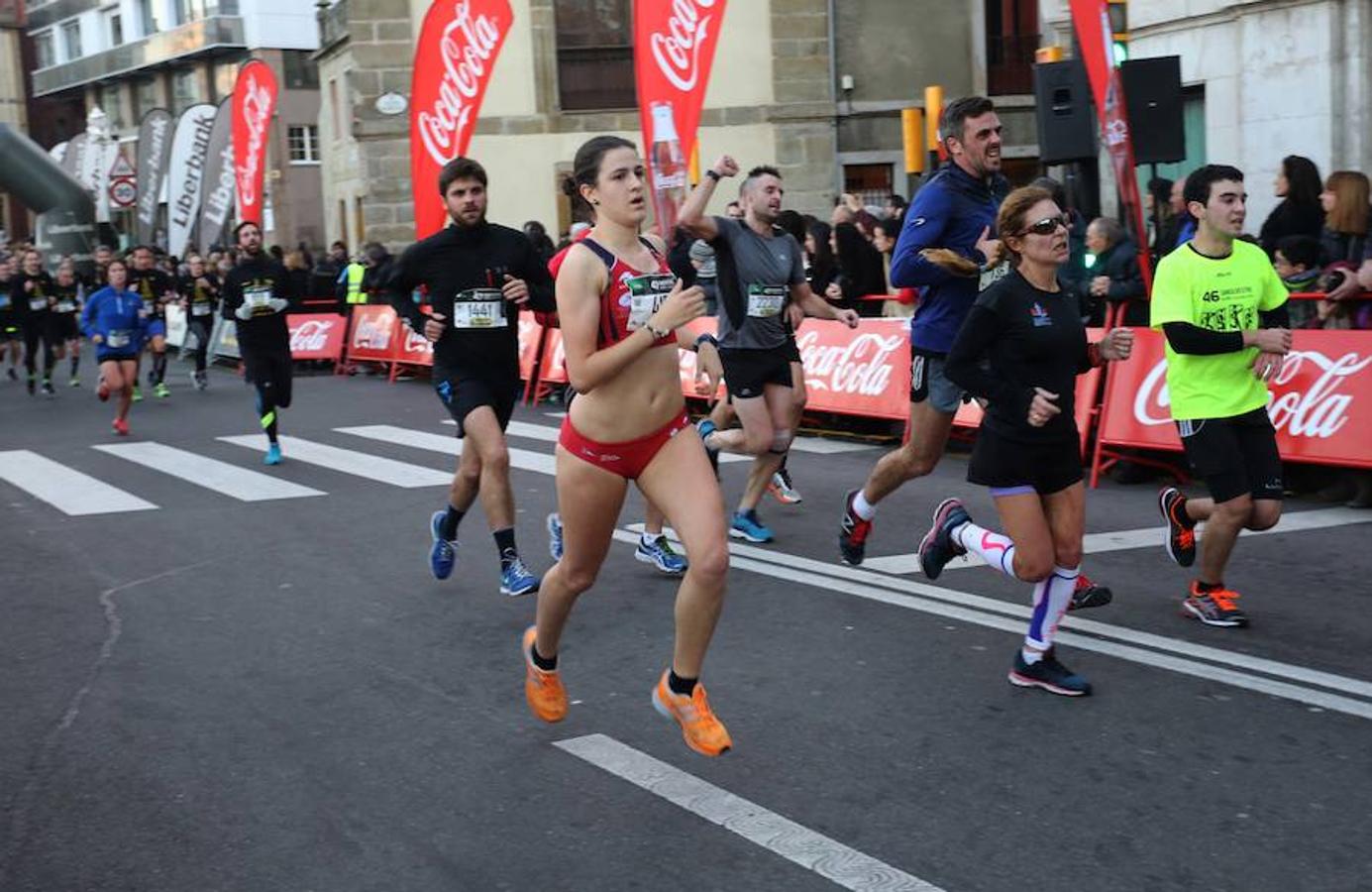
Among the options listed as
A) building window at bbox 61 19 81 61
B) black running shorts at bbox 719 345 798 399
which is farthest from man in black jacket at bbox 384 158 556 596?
building window at bbox 61 19 81 61

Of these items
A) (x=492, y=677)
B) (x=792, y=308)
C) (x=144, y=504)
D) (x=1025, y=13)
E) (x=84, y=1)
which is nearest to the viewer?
(x=492, y=677)

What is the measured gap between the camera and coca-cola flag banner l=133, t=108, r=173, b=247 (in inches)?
1455

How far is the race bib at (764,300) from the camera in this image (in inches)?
346

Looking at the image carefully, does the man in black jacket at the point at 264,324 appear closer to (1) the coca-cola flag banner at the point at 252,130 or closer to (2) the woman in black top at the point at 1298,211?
(2) the woman in black top at the point at 1298,211

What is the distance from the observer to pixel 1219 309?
677cm

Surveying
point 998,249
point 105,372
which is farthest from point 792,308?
point 105,372

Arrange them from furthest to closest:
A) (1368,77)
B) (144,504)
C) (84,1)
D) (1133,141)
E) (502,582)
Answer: (84,1) < (1368,77) < (1133,141) < (144,504) < (502,582)

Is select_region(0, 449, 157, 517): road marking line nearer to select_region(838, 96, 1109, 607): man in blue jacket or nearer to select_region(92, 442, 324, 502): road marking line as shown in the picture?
select_region(92, 442, 324, 502): road marking line

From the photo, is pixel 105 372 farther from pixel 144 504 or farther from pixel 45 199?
pixel 45 199

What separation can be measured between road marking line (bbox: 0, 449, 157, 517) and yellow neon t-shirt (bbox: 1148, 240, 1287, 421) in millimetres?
7282

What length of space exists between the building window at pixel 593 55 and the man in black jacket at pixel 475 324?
2685 centimetres

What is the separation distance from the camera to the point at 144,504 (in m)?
11.6

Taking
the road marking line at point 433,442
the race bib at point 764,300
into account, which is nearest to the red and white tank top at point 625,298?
the race bib at point 764,300

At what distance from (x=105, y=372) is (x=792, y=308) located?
10247mm
